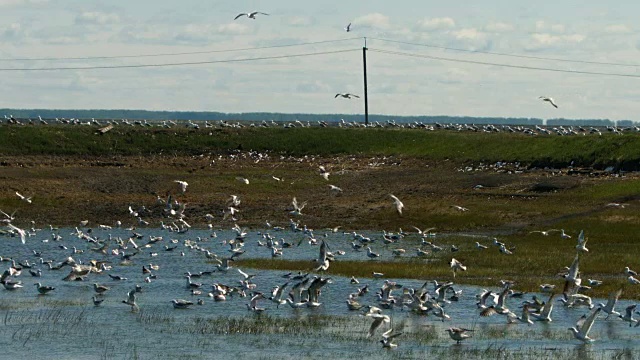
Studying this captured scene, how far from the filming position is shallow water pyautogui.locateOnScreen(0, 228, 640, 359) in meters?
24.9

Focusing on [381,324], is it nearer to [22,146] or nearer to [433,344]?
[433,344]

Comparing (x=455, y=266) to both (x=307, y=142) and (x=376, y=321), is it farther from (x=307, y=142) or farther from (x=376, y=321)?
(x=307, y=142)

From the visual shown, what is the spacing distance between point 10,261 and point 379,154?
120 feet

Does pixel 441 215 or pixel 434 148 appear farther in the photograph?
pixel 434 148

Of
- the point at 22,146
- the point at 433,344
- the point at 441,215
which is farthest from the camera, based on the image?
the point at 22,146

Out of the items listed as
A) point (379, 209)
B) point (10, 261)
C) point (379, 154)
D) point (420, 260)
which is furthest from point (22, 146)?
point (420, 260)

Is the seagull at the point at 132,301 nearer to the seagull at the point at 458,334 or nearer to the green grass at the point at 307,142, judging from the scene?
the seagull at the point at 458,334

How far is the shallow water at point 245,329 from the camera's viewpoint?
24938 mm

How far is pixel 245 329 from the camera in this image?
89.6 feet

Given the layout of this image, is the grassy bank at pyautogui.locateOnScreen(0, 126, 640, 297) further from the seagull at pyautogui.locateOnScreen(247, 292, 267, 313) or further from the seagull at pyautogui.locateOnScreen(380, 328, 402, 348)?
the seagull at pyautogui.locateOnScreen(380, 328, 402, 348)

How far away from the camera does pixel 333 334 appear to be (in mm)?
26734

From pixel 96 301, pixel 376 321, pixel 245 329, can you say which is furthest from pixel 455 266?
pixel 96 301

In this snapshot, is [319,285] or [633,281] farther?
[633,281]

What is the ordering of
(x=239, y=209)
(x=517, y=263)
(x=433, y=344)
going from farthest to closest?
1. (x=239, y=209)
2. (x=517, y=263)
3. (x=433, y=344)
